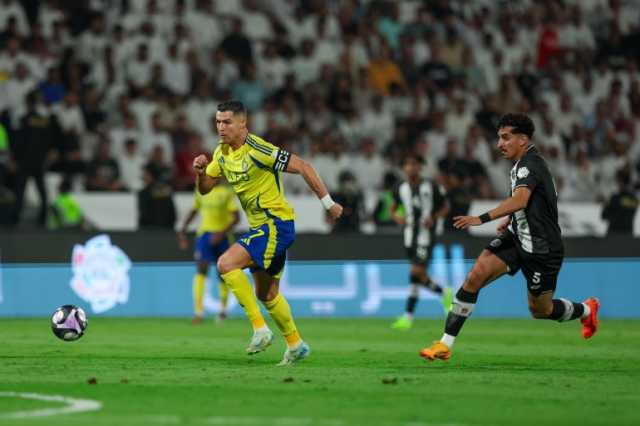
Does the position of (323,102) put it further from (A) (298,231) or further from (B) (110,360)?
(B) (110,360)

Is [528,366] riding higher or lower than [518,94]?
lower

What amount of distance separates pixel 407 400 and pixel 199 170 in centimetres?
388

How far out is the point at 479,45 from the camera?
2798 cm

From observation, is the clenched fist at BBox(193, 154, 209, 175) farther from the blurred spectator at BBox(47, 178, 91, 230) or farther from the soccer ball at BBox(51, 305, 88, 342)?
the blurred spectator at BBox(47, 178, 91, 230)

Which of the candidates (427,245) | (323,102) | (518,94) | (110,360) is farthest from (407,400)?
(518,94)

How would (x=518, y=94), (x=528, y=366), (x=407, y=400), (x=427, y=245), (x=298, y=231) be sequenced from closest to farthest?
(x=407, y=400) < (x=528, y=366) < (x=427, y=245) < (x=298, y=231) < (x=518, y=94)

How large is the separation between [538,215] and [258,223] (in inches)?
103

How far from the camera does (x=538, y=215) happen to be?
1187cm

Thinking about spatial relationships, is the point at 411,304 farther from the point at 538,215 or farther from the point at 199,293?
the point at 538,215

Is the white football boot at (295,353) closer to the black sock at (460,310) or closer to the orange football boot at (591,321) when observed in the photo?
the black sock at (460,310)

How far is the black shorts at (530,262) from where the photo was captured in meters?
11.9

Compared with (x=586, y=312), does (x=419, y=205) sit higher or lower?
higher

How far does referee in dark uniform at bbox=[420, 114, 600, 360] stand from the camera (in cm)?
1174

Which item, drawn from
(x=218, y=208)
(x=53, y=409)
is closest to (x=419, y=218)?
(x=218, y=208)
